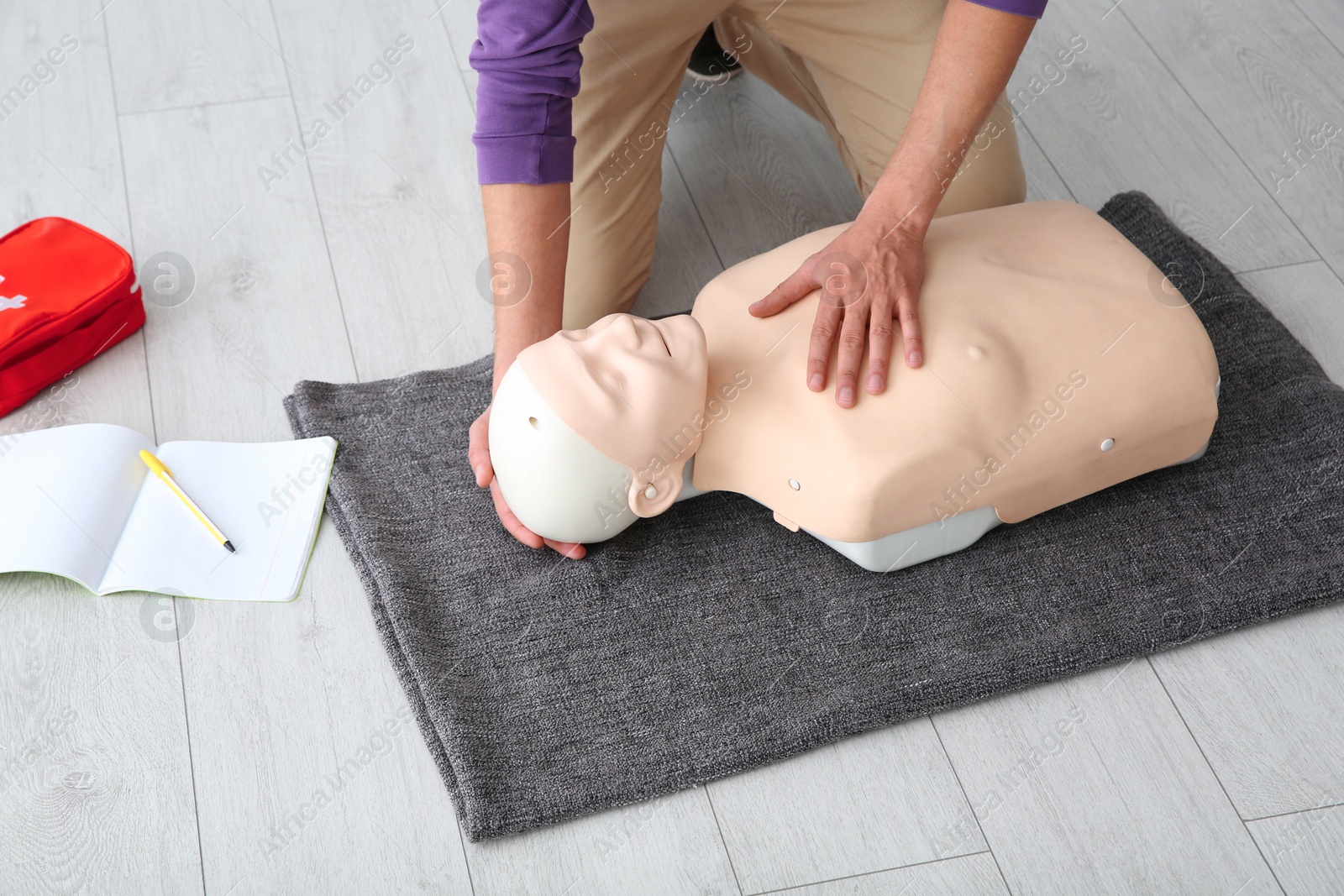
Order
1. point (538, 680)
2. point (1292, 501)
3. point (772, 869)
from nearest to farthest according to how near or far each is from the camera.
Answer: point (772, 869), point (538, 680), point (1292, 501)

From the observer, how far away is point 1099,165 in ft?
5.82

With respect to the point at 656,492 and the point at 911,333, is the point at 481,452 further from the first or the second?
the point at 911,333

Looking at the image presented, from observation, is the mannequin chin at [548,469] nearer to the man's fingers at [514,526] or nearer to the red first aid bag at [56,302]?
the man's fingers at [514,526]

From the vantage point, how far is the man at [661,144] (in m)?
1.13

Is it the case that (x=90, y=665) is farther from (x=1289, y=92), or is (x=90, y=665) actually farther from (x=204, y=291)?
(x=1289, y=92)

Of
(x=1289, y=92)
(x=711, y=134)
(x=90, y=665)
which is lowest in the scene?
(x=90, y=665)

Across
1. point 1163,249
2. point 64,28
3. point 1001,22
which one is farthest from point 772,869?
point 64,28

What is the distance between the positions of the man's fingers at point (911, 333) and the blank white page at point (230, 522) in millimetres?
701

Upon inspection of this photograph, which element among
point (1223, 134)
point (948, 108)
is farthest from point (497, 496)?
point (1223, 134)

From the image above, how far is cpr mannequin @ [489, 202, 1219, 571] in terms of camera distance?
1.04 metres

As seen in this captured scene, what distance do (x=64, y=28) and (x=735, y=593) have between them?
1.72 meters

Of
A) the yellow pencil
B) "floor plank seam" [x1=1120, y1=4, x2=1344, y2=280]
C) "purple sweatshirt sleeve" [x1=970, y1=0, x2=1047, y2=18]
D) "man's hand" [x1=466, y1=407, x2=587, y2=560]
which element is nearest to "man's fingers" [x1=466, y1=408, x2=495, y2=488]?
"man's hand" [x1=466, y1=407, x2=587, y2=560]

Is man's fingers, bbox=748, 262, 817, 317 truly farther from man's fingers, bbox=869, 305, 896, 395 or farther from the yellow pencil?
the yellow pencil

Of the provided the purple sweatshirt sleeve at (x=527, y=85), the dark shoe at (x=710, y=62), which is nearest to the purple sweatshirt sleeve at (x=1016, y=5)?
the purple sweatshirt sleeve at (x=527, y=85)
